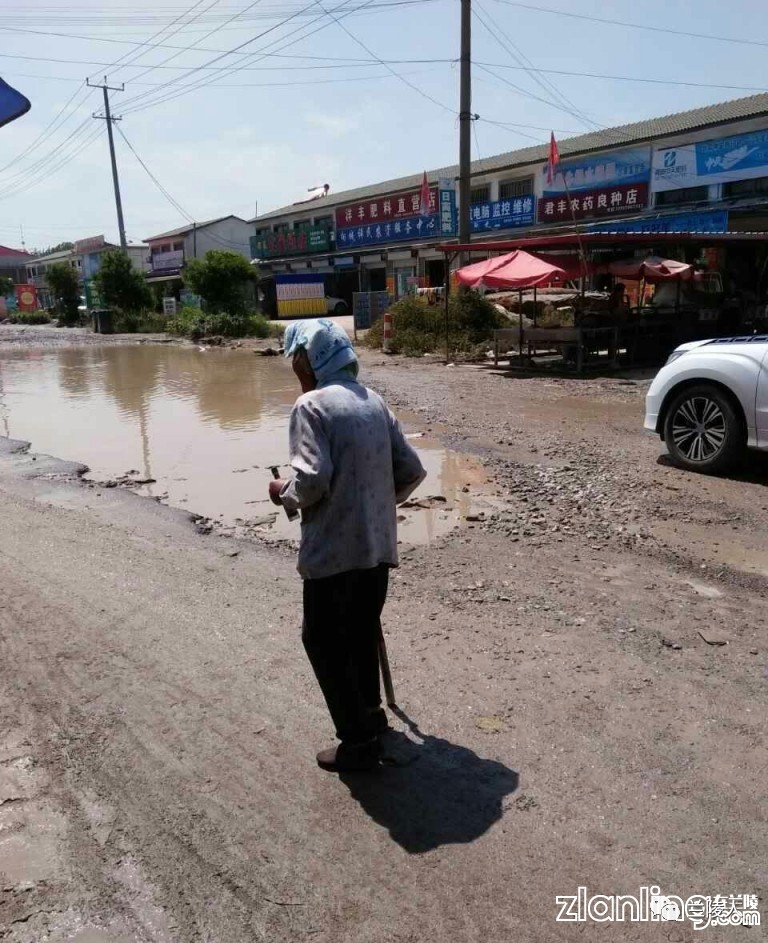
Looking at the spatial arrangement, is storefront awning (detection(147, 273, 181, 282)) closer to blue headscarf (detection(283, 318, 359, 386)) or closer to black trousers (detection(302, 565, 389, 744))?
blue headscarf (detection(283, 318, 359, 386))

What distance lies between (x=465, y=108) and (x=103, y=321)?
25574 millimetres

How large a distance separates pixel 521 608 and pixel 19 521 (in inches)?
177

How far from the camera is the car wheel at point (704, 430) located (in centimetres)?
672

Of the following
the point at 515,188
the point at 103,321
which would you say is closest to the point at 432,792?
the point at 515,188

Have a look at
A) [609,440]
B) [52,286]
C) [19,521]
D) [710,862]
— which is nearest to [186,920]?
[710,862]

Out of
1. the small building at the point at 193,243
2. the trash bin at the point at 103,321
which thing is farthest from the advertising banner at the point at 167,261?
the trash bin at the point at 103,321

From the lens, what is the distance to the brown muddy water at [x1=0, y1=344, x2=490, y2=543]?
6902 millimetres

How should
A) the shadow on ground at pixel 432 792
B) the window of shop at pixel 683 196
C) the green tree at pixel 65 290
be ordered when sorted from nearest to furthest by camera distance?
the shadow on ground at pixel 432 792
the window of shop at pixel 683 196
the green tree at pixel 65 290

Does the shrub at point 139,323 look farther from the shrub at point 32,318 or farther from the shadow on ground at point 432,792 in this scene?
the shadow on ground at point 432,792

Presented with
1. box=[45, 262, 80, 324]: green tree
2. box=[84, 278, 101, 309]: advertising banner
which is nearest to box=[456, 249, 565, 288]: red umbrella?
box=[84, 278, 101, 309]: advertising banner

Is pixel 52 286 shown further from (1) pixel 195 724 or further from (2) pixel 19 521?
(1) pixel 195 724

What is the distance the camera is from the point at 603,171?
24828mm

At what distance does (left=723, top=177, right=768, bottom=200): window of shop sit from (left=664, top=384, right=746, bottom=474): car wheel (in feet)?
54.0

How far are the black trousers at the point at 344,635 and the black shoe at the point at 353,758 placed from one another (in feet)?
0.09
